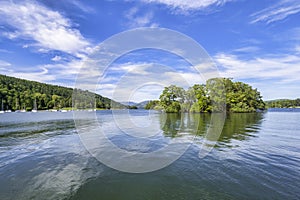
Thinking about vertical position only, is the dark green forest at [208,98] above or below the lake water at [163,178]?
above

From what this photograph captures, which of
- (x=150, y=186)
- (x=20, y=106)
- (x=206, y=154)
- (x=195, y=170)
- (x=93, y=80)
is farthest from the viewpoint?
(x=20, y=106)

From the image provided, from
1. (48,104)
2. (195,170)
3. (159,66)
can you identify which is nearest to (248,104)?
(159,66)

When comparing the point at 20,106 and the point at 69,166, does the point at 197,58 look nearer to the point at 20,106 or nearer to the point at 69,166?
the point at 69,166

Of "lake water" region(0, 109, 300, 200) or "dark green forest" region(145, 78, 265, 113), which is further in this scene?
"dark green forest" region(145, 78, 265, 113)

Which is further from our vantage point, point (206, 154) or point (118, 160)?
point (206, 154)

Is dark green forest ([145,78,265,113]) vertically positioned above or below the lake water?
above

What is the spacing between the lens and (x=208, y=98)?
224 ft

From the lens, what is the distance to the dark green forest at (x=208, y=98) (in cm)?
6552

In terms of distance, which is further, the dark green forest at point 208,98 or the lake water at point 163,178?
the dark green forest at point 208,98

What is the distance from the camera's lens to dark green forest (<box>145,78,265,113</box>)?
65519mm

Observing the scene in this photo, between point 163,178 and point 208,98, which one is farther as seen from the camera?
point 208,98

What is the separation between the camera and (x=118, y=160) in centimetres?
933

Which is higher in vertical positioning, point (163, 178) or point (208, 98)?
point (208, 98)

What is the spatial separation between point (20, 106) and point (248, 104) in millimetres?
135906
